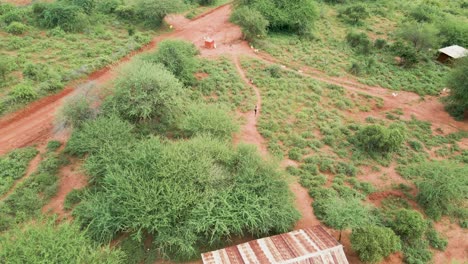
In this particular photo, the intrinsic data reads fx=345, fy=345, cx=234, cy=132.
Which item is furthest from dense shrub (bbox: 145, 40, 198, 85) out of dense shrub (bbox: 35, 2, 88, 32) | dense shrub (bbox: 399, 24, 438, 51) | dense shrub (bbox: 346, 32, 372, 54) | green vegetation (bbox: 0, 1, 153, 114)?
dense shrub (bbox: 399, 24, 438, 51)

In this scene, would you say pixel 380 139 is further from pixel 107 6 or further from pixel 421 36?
pixel 107 6

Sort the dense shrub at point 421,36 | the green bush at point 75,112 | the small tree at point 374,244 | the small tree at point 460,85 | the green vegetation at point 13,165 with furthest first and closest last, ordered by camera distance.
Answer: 1. the dense shrub at point 421,36
2. the small tree at point 460,85
3. the green bush at point 75,112
4. the green vegetation at point 13,165
5. the small tree at point 374,244

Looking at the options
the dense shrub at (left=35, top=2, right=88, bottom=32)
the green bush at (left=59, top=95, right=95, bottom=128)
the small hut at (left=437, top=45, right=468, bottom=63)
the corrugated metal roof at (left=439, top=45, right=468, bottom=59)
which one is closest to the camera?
the green bush at (left=59, top=95, right=95, bottom=128)

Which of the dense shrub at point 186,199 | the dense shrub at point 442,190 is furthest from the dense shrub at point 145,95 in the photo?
the dense shrub at point 442,190

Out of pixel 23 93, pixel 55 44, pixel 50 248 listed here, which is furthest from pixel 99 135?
pixel 55 44

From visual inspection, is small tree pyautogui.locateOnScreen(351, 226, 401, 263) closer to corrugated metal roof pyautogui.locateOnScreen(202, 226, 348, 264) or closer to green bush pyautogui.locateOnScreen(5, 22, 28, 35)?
corrugated metal roof pyautogui.locateOnScreen(202, 226, 348, 264)

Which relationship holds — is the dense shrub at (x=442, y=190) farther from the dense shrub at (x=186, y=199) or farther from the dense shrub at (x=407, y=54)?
the dense shrub at (x=407, y=54)
